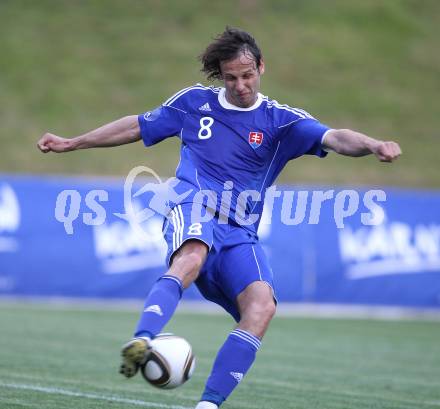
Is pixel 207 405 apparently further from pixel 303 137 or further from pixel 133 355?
pixel 303 137

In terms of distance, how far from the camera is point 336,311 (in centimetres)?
1603

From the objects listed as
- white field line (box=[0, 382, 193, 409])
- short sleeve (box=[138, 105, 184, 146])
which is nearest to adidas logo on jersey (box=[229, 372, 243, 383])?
white field line (box=[0, 382, 193, 409])

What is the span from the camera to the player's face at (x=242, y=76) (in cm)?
548

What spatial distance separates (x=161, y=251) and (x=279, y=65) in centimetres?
1167

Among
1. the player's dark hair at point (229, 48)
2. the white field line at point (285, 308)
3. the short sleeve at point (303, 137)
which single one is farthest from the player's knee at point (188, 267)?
the white field line at point (285, 308)

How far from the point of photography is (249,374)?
26.9ft

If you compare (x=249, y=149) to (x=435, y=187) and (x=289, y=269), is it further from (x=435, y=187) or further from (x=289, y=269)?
(x=435, y=187)

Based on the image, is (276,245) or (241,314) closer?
(241,314)

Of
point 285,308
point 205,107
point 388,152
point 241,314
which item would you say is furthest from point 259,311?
point 285,308

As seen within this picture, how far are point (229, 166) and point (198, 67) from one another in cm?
1951

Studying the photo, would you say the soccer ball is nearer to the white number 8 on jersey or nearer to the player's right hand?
the white number 8 on jersey

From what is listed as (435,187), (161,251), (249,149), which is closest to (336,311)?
(161,251)

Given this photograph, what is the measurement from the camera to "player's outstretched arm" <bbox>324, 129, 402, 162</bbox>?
483 centimetres

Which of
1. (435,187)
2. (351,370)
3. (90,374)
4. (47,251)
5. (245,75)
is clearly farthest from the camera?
(435,187)
